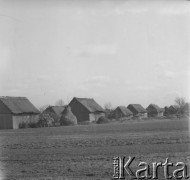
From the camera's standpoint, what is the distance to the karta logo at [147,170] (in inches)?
313

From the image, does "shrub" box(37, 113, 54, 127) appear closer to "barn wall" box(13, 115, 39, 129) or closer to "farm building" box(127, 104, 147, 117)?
"barn wall" box(13, 115, 39, 129)

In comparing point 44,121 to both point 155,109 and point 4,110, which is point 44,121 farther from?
point 4,110

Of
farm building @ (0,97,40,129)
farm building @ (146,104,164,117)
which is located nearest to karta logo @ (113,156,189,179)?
farm building @ (146,104,164,117)

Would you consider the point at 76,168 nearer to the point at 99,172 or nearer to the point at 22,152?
the point at 99,172

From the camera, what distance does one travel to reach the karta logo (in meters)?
7.96

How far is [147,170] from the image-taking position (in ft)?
27.3

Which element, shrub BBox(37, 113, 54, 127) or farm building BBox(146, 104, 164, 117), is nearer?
farm building BBox(146, 104, 164, 117)

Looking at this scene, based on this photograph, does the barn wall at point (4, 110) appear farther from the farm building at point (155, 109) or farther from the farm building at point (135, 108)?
the farm building at point (155, 109)

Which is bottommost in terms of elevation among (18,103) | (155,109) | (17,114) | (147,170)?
(147,170)

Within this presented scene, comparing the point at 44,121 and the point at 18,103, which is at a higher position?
the point at 18,103

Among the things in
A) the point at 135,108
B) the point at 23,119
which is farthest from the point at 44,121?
the point at 135,108

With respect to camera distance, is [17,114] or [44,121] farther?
[44,121]

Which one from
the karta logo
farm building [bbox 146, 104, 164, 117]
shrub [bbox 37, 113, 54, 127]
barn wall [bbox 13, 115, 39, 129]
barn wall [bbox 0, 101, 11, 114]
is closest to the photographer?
the karta logo

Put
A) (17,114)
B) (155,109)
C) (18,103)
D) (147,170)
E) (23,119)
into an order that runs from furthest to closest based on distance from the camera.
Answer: (155,109)
(23,119)
(17,114)
(18,103)
(147,170)
